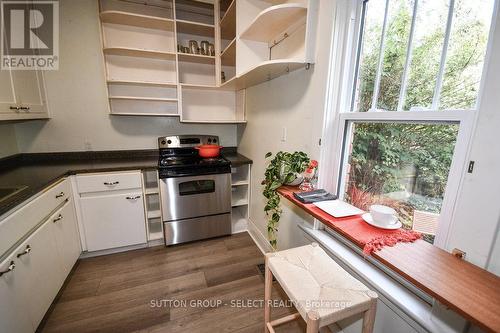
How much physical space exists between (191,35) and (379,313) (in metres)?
2.99

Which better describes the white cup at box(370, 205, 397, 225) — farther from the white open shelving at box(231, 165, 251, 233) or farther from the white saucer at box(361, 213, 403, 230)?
the white open shelving at box(231, 165, 251, 233)

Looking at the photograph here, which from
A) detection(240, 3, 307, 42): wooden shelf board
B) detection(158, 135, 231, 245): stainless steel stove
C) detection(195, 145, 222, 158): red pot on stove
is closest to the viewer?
detection(240, 3, 307, 42): wooden shelf board

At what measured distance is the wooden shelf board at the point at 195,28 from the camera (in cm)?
230

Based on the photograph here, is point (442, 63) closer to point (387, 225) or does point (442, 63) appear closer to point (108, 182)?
point (387, 225)

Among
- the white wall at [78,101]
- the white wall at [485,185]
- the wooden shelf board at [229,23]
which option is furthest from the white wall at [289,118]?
the white wall at [78,101]

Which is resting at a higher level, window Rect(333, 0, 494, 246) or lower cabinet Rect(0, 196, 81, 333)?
window Rect(333, 0, 494, 246)

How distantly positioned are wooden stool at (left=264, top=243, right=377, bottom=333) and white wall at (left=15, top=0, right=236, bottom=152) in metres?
2.35

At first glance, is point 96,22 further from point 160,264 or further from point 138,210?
point 160,264

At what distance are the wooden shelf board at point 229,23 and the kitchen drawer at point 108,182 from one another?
1.68 metres

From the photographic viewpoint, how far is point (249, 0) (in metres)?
1.76

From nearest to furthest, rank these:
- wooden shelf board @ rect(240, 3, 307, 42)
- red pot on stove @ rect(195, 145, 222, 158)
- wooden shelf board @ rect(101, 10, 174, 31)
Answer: wooden shelf board @ rect(240, 3, 307, 42)
wooden shelf board @ rect(101, 10, 174, 31)
red pot on stove @ rect(195, 145, 222, 158)

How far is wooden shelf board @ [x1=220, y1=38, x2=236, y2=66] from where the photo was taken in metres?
2.13

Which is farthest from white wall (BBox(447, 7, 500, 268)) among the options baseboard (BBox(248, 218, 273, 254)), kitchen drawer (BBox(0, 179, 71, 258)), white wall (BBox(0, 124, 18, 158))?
white wall (BBox(0, 124, 18, 158))

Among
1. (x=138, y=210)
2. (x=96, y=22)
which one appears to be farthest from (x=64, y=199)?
(x=96, y=22)
